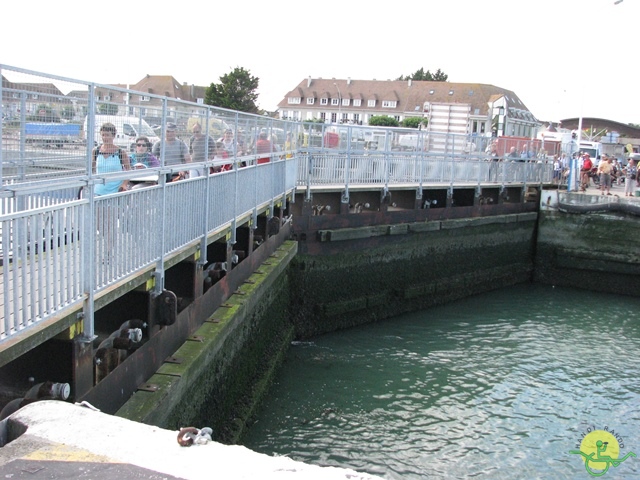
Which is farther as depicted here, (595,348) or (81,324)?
(595,348)

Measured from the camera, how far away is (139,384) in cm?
611

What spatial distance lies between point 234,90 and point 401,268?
60054 millimetres

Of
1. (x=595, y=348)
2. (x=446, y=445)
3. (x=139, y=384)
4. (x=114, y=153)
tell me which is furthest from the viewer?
(x=595, y=348)

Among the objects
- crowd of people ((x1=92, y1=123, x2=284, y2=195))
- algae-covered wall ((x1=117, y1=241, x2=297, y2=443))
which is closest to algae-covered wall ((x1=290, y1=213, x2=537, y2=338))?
algae-covered wall ((x1=117, y1=241, x2=297, y2=443))

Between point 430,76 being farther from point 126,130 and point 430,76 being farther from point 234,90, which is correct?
point 126,130

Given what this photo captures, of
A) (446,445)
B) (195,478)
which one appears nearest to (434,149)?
A: (446,445)

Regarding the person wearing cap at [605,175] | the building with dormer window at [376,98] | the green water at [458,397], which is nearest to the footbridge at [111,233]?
the green water at [458,397]

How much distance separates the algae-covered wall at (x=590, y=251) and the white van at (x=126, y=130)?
1817 centimetres

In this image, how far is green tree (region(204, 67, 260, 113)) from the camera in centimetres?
7325

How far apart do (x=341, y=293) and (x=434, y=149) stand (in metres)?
6.63

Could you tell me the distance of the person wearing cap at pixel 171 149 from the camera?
20.8ft

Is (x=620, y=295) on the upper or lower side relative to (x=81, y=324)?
lower

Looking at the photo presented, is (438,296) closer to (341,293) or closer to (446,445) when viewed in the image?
(341,293)

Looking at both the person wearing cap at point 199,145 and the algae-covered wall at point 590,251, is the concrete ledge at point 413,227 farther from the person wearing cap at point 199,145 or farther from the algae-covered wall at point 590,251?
the person wearing cap at point 199,145
